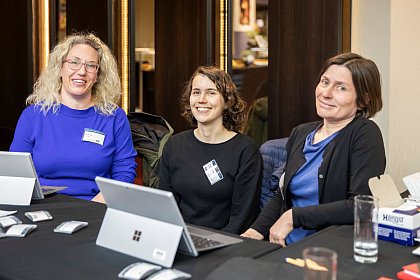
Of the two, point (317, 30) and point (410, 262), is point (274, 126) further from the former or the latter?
point (410, 262)

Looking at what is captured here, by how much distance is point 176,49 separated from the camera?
19.3 feet

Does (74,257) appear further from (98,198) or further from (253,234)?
(98,198)

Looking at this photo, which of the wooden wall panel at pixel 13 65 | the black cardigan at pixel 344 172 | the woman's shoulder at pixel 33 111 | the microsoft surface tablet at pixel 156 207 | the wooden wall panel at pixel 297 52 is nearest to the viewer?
the microsoft surface tablet at pixel 156 207

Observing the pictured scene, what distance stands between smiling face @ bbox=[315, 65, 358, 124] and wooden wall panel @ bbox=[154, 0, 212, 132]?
349cm

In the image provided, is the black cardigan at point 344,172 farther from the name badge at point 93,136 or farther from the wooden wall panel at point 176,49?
the wooden wall panel at point 176,49

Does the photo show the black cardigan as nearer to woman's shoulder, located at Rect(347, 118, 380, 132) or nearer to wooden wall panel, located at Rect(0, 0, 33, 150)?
woman's shoulder, located at Rect(347, 118, 380, 132)

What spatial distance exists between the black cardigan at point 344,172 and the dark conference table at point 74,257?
0.41m

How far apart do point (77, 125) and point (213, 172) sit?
777 mm

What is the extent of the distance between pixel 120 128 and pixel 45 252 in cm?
140

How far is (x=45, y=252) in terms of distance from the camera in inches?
63.7

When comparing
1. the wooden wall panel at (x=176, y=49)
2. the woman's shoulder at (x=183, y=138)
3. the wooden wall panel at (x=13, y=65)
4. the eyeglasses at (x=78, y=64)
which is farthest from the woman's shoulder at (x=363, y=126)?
the wooden wall panel at (x=13, y=65)

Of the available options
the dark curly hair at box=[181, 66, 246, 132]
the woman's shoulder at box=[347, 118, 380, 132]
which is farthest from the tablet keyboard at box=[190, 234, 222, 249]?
the dark curly hair at box=[181, 66, 246, 132]

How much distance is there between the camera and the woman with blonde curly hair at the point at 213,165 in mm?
2539

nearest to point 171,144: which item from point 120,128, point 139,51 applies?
point 120,128
